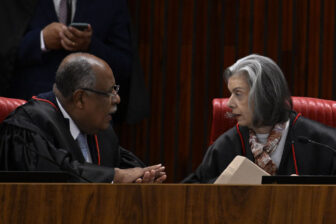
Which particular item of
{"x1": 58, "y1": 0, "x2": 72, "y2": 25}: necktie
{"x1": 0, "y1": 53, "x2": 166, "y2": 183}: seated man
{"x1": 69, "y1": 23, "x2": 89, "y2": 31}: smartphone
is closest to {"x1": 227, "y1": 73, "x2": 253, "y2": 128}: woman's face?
{"x1": 0, "y1": 53, "x2": 166, "y2": 183}: seated man

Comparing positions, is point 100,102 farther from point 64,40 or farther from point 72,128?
point 64,40

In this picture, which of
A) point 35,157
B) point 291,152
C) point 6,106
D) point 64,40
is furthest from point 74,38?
point 291,152

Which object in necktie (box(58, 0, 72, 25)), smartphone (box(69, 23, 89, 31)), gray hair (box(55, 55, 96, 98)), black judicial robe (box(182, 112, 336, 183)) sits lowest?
black judicial robe (box(182, 112, 336, 183))

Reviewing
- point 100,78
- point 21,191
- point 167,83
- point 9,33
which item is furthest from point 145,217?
point 167,83

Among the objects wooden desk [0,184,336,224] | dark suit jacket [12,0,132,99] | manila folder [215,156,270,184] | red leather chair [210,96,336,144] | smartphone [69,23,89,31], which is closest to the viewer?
wooden desk [0,184,336,224]

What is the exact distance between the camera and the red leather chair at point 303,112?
2.65 metres

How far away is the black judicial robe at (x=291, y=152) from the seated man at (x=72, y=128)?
1.15 ft

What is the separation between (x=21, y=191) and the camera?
4.13 ft

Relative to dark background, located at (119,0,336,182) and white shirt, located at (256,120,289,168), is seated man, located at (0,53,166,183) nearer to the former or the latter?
white shirt, located at (256,120,289,168)

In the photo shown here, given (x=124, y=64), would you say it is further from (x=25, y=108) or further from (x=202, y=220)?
(x=202, y=220)

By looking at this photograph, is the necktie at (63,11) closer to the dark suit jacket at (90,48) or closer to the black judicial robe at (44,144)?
the dark suit jacket at (90,48)

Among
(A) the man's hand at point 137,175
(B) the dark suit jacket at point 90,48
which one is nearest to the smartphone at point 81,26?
(B) the dark suit jacket at point 90,48

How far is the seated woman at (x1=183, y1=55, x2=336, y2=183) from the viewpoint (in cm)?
246

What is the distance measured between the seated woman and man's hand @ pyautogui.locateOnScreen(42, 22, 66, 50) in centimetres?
81
